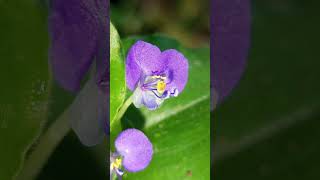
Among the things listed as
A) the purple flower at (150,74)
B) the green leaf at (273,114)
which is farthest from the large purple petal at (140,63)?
the green leaf at (273,114)

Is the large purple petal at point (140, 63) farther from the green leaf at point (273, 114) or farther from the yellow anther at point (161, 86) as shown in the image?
the green leaf at point (273, 114)

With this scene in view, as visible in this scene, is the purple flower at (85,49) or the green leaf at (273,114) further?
the green leaf at (273,114)

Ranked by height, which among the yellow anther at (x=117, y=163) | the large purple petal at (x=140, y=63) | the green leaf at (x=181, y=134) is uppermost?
the large purple petal at (x=140, y=63)

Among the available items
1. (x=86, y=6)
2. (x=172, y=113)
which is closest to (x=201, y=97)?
(x=172, y=113)

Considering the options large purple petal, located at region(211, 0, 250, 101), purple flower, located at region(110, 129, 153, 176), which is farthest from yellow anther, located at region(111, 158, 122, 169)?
large purple petal, located at region(211, 0, 250, 101)

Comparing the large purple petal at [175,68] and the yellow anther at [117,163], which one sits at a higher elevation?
the large purple petal at [175,68]

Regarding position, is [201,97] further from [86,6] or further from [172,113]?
[86,6]
